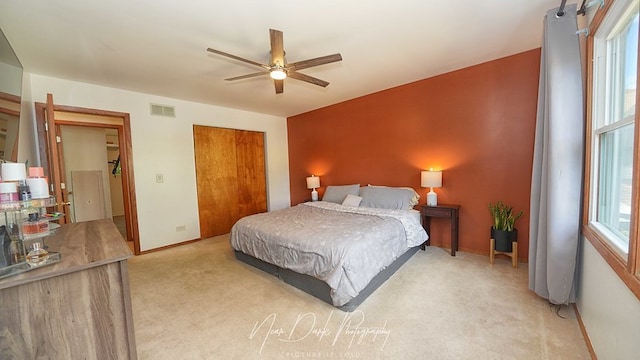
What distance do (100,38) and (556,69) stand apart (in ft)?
12.3

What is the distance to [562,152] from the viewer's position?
179 centimetres

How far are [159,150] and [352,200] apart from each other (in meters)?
3.12

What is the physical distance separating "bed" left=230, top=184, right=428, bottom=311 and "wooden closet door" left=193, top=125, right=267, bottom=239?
1.63 metres

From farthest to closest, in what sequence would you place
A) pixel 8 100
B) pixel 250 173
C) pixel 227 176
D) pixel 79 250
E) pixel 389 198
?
pixel 250 173 → pixel 227 176 → pixel 389 198 → pixel 8 100 → pixel 79 250

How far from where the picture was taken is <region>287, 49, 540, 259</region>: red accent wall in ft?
9.50

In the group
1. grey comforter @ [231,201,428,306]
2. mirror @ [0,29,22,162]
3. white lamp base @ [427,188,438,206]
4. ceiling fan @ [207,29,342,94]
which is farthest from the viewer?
white lamp base @ [427,188,438,206]

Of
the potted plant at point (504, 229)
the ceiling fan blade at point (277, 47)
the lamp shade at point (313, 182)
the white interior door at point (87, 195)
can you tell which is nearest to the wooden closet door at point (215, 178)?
the lamp shade at point (313, 182)

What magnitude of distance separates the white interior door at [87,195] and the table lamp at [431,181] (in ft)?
19.5

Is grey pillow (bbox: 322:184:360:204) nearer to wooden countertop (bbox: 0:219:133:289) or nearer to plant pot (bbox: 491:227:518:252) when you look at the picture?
plant pot (bbox: 491:227:518:252)

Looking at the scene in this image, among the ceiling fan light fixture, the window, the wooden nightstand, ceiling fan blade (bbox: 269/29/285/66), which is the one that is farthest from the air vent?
the window

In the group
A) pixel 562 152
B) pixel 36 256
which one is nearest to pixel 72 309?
pixel 36 256

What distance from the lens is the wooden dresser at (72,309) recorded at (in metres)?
1.02

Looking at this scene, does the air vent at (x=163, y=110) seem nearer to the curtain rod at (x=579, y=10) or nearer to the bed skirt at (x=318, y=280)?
the bed skirt at (x=318, y=280)

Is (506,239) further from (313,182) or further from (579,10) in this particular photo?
(313,182)
